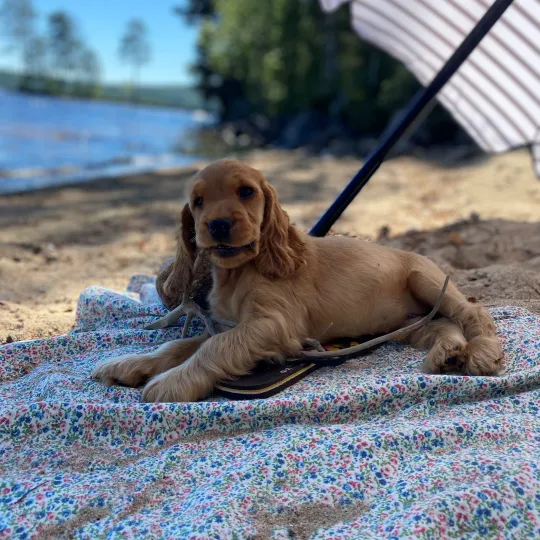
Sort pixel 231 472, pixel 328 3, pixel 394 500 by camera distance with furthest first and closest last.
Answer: pixel 328 3, pixel 231 472, pixel 394 500

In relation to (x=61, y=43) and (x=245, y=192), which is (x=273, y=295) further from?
(x=61, y=43)

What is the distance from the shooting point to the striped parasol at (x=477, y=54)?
594 centimetres

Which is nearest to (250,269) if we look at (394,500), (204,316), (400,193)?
(204,316)

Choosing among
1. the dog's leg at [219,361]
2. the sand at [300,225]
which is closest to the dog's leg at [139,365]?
the dog's leg at [219,361]

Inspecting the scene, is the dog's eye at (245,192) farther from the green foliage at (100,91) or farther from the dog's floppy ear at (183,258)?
the green foliage at (100,91)

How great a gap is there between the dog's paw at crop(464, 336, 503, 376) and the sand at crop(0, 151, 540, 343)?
1122 mm

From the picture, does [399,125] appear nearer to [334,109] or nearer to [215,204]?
[215,204]

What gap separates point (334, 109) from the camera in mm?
28047

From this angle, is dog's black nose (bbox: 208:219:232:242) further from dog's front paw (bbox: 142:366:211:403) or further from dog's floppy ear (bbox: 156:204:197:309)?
dog's front paw (bbox: 142:366:211:403)

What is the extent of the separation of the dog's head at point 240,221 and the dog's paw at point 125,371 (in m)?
0.69

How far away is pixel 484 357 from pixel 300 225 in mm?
5892

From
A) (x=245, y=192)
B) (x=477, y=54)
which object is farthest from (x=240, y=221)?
(x=477, y=54)

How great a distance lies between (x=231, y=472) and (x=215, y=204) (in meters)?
1.20

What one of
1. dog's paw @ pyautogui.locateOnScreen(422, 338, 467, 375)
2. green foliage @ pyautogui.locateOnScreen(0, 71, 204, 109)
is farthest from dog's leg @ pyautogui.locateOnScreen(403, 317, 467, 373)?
green foliage @ pyautogui.locateOnScreen(0, 71, 204, 109)
